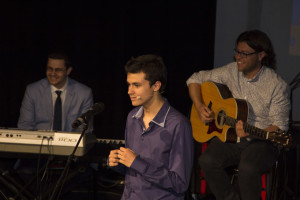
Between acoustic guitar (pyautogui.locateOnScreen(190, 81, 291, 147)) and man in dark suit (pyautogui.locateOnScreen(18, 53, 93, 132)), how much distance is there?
3.84ft

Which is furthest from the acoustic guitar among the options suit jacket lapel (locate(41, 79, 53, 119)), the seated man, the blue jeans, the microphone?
the microphone

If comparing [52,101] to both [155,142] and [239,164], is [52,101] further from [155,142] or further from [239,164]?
[155,142]

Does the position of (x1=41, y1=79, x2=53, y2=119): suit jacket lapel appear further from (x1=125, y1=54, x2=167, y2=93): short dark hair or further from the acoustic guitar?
(x1=125, y1=54, x2=167, y2=93): short dark hair

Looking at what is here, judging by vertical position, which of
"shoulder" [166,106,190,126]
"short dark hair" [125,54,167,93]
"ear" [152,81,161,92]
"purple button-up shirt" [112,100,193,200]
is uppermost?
"short dark hair" [125,54,167,93]

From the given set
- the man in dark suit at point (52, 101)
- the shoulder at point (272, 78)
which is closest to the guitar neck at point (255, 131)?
the shoulder at point (272, 78)

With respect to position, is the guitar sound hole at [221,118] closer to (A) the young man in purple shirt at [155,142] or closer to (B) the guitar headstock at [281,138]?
(B) the guitar headstock at [281,138]

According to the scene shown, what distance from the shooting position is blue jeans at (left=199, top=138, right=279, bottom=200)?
408cm

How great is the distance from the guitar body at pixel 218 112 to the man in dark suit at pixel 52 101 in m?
1.16

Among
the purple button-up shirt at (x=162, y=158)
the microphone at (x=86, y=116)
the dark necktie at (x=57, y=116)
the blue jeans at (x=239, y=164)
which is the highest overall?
the microphone at (x=86, y=116)

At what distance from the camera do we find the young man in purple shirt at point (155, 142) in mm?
2742

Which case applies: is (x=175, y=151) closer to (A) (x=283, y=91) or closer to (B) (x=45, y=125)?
(A) (x=283, y=91)

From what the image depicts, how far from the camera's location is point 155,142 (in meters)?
2.88

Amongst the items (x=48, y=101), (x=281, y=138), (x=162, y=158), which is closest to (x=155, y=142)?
(x=162, y=158)

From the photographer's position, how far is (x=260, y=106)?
4.41m
